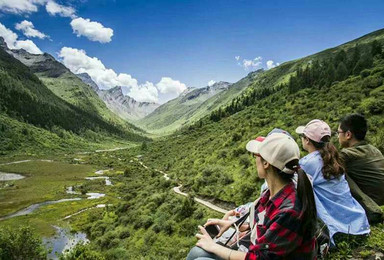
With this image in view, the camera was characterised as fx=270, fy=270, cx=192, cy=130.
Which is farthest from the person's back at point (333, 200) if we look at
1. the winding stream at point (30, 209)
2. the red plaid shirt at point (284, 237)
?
the winding stream at point (30, 209)

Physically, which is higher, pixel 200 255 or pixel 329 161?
pixel 329 161

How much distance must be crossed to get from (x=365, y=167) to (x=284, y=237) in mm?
4941

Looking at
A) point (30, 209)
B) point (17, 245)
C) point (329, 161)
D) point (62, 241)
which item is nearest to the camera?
point (329, 161)

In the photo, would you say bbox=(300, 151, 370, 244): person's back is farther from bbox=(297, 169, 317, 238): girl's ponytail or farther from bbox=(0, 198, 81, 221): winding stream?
bbox=(0, 198, 81, 221): winding stream

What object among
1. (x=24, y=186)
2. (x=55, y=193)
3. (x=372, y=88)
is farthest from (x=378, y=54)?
(x=24, y=186)

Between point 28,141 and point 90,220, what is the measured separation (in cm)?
12934

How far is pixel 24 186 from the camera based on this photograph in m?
81.7

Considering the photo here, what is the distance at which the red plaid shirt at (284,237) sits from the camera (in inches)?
141

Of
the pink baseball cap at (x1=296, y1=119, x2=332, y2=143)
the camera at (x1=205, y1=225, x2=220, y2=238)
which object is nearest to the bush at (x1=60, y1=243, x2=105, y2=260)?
the camera at (x1=205, y1=225, x2=220, y2=238)

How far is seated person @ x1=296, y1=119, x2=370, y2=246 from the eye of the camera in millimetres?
Answer: 6148

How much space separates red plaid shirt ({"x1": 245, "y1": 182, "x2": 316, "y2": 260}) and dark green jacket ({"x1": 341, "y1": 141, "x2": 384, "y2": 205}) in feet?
14.0

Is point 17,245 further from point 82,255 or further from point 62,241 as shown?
point 82,255

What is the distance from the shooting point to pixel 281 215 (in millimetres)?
3607

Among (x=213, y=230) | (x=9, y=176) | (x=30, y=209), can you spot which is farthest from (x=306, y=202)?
(x=9, y=176)
